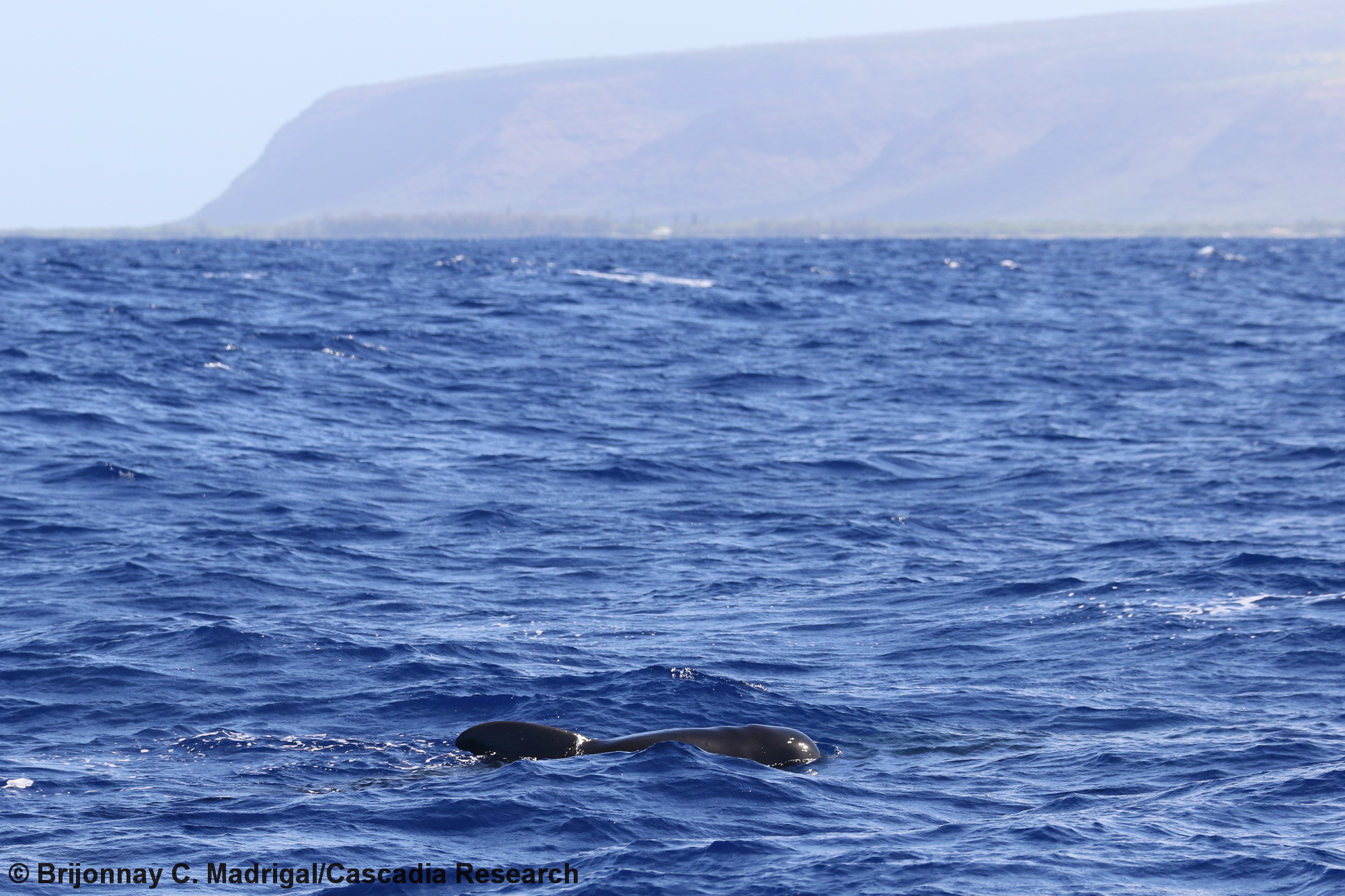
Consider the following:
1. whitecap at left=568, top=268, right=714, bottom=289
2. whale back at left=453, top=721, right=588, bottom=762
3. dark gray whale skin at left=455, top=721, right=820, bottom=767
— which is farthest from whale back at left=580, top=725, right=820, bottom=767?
whitecap at left=568, top=268, right=714, bottom=289

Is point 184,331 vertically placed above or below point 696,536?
above

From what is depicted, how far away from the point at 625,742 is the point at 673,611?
538 centimetres

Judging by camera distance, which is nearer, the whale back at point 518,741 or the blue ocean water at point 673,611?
the blue ocean water at point 673,611

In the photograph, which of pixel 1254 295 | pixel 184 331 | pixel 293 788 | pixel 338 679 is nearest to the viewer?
pixel 293 788

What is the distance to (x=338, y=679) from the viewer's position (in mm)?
15367

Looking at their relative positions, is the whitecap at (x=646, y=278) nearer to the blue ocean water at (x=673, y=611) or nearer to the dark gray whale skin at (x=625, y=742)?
the blue ocean water at (x=673, y=611)

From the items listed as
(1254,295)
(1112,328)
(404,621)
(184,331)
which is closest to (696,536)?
(404,621)

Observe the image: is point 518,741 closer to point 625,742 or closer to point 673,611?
point 625,742

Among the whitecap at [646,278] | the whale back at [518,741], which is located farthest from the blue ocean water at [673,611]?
the whitecap at [646,278]

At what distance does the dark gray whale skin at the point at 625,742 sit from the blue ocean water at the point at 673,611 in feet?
0.66

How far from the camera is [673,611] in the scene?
1847 centimetres

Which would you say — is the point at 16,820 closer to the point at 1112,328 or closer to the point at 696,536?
the point at 696,536

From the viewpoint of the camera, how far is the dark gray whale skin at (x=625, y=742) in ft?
42.4

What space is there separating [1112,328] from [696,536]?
35681mm
